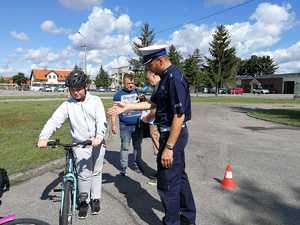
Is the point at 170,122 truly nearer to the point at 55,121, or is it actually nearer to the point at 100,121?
the point at 100,121

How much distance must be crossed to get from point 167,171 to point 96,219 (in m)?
1.42

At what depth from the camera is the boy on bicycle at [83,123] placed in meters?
4.23

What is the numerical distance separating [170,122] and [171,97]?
12.4 inches

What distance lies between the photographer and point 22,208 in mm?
4969

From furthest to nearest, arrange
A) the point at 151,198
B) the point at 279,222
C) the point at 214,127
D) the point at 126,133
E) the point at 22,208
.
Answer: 1. the point at 214,127
2. the point at 126,133
3. the point at 151,198
4. the point at 22,208
5. the point at 279,222

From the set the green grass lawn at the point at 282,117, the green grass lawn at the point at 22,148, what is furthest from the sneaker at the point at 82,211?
the green grass lawn at the point at 282,117

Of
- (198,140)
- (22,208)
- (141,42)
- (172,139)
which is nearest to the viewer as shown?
(172,139)

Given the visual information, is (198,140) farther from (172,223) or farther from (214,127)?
(172,223)

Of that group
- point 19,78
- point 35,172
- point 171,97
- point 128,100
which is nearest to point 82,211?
point 171,97

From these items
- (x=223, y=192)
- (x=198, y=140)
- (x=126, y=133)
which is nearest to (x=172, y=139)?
(x=223, y=192)

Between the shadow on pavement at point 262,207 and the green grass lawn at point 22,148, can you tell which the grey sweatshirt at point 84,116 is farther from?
the green grass lawn at point 22,148

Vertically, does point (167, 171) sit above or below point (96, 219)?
above

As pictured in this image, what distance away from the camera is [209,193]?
564cm

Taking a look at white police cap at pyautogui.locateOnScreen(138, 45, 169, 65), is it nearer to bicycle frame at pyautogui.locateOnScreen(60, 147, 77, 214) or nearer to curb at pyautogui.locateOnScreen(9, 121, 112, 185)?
bicycle frame at pyautogui.locateOnScreen(60, 147, 77, 214)
